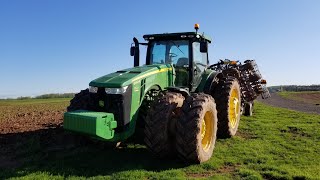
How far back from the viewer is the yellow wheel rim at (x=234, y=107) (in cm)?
1222

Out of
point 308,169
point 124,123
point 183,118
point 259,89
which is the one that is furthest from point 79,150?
point 259,89

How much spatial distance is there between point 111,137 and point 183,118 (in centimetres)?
155

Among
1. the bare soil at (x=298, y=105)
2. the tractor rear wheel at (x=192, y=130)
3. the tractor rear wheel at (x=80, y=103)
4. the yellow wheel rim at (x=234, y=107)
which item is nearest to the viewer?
the tractor rear wheel at (x=192, y=130)

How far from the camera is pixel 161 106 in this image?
7996 mm

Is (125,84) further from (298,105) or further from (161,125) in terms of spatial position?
(298,105)

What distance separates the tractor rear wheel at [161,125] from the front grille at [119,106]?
532 millimetres

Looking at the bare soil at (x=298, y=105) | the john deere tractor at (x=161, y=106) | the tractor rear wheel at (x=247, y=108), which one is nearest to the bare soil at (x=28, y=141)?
the john deere tractor at (x=161, y=106)

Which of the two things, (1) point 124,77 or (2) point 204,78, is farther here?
(2) point 204,78

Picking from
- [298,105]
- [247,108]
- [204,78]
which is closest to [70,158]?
[204,78]

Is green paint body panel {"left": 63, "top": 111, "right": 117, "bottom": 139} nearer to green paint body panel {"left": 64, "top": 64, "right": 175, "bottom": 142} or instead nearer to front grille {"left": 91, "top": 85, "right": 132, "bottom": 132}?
green paint body panel {"left": 64, "top": 64, "right": 175, "bottom": 142}

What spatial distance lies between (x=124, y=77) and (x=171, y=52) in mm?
2403

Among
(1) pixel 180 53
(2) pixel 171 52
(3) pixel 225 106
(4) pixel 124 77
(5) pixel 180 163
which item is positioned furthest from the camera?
(3) pixel 225 106

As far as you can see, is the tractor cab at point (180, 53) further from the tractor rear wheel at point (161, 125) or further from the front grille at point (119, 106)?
the front grille at point (119, 106)

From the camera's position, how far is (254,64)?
18.0m
